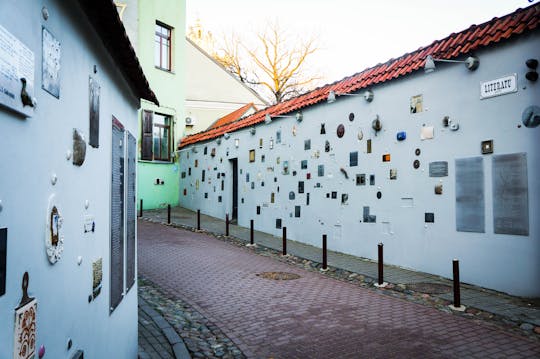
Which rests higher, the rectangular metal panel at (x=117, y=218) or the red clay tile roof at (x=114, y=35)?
the red clay tile roof at (x=114, y=35)

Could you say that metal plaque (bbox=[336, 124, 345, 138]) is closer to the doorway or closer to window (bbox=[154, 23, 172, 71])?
the doorway

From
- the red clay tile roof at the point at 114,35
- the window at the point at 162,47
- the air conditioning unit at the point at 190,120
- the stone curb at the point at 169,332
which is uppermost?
the window at the point at 162,47

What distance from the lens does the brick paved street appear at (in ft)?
17.5

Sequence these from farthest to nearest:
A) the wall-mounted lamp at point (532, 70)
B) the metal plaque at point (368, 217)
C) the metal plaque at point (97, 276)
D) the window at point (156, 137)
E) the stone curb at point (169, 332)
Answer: the window at point (156, 137) < the metal plaque at point (368, 217) < the wall-mounted lamp at point (532, 70) < the stone curb at point (169, 332) < the metal plaque at point (97, 276)

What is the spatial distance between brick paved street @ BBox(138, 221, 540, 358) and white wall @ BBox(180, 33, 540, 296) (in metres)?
1.78

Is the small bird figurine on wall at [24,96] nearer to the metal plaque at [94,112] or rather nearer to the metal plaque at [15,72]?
the metal plaque at [15,72]

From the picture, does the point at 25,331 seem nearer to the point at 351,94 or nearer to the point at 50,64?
the point at 50,64

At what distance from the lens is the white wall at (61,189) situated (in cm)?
190

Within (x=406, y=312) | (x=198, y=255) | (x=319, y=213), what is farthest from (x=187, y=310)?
(x=319, y=213)

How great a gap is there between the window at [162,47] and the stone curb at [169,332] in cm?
1636

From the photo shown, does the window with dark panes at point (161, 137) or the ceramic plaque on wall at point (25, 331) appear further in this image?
the window with dark panes at point (161, 137)

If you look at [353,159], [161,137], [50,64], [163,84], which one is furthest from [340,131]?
[161,137]

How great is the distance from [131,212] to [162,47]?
18188mm

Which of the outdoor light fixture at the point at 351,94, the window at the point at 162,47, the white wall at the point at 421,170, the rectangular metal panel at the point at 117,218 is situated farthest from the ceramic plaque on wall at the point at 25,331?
the window at the point at 162,47
